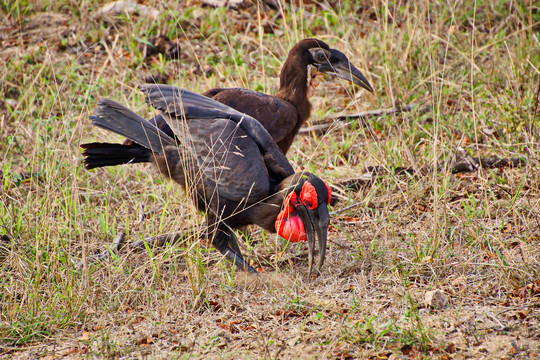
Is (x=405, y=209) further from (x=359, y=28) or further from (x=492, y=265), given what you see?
(x=359, y=28)

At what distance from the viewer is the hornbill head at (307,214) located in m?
3.33

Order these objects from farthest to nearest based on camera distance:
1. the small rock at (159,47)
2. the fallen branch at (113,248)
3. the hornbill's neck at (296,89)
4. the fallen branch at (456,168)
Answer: the small rock at (159,47) → the hornbill's neck at (296,89) → the fallen branch at (456,168) → the fallen branch at (113,248)

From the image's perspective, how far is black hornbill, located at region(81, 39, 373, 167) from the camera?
4.28 metres

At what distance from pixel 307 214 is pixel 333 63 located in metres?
1.63

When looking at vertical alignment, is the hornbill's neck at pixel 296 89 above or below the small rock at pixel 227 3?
below

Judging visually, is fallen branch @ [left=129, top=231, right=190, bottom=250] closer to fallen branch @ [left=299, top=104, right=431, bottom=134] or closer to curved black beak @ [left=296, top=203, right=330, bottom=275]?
curved black beak @ [left=296, top=203, right=330, bottom=275]

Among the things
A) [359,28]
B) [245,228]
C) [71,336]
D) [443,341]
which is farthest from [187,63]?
[443,341]

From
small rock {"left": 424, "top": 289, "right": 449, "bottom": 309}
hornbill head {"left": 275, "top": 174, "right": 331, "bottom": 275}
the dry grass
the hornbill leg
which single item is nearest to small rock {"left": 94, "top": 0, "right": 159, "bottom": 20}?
the dry grass

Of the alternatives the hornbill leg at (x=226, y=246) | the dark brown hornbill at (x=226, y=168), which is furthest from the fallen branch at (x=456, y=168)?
the hornbill leg at (x=226, y=246)

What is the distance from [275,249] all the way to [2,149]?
2.72 meters

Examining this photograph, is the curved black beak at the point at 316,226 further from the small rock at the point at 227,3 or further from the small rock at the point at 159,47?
the small rock at the point at 227,3

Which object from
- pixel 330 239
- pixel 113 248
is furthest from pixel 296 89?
pixel 113 248

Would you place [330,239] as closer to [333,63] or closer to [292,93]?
[292,93]

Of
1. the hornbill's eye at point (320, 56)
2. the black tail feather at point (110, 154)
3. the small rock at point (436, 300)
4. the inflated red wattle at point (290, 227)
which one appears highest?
the hornbill's eye at point (320, 56)
